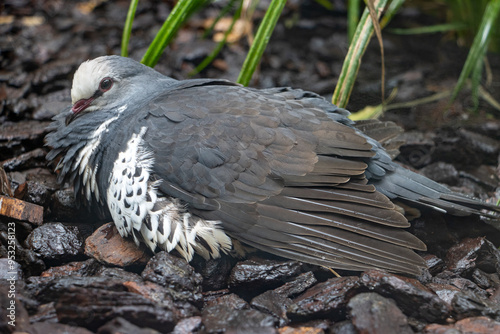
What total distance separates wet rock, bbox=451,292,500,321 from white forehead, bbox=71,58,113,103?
254 cm

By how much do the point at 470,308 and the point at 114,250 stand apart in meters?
1.89

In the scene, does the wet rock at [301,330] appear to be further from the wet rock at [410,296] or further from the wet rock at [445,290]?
the wet rock at [445,290]

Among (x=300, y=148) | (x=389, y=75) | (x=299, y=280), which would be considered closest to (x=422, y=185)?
(x=300, y=148)

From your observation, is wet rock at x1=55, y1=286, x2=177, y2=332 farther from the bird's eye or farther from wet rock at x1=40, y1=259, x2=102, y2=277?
the bird's eye

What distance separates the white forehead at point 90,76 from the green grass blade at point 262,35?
3.15 feet

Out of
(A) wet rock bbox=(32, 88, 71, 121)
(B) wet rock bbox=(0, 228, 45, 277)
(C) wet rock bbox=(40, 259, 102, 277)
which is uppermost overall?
(A) wet rock bbox=(32, 88, 71, 121)

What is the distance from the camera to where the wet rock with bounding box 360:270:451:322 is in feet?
7.59

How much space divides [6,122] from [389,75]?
12.4 feet

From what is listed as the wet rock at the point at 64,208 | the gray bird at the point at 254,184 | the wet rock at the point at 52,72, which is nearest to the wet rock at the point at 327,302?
the gray bird at the point at 254,184

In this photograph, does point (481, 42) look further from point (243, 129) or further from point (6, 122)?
point (6, 122)

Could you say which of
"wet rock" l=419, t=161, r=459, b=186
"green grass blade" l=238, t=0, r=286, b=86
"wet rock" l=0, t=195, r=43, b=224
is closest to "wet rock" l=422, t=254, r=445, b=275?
"wet rock" l=419, t=161, r=459, b=186

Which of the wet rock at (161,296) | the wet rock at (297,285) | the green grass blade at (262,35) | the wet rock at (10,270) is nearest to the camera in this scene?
the wet rock at (161,296)

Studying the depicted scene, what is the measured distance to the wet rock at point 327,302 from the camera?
2.35 metres

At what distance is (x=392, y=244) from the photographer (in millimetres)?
2627
